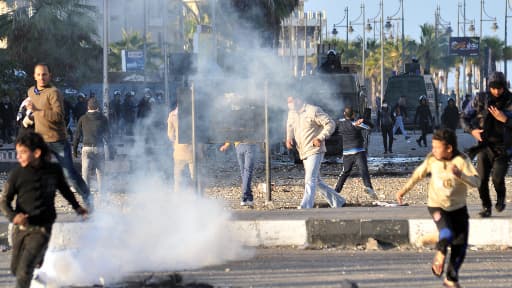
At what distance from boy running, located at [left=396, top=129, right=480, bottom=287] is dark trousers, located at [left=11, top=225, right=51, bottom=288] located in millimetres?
2794

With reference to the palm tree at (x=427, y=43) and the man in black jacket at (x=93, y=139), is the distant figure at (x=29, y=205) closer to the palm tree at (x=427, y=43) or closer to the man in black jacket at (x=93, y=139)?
the man in black jacket at (x=93, y=139)

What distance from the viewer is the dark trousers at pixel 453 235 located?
7316 millimetres

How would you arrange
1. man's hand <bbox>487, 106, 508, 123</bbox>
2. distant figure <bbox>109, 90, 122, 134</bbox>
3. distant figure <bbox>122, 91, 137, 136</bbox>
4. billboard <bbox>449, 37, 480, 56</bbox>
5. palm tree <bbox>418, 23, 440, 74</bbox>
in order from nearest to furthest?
1. man's hand <bbox>487, 106, 508, 123</bbox>
2. distant figure <bbox>122, 91, 137, 136</bbox>
3. distant figure <bbox>109, 90, 122, 134</bbox>
4. billboard <bbox>449, 37, 480, 56</bbox>
5. palm tree <bbox>418, 23, 440, 74</bbox>

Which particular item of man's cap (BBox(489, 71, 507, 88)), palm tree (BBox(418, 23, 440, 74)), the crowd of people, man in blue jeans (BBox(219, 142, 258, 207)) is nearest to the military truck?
the crowd of people

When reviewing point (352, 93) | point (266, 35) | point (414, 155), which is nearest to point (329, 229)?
point (352, 93)

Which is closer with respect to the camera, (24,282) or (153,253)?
(24,282)

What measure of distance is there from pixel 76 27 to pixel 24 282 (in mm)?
33575

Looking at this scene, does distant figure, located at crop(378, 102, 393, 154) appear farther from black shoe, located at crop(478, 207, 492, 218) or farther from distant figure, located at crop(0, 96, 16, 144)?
black shoe, located at crop(478, 207, 492, 218)

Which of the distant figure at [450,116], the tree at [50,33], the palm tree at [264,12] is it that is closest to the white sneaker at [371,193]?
the distant figure at [450,116]

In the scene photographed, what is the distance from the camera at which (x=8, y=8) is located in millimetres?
41938

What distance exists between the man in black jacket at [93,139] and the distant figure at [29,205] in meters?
6.48

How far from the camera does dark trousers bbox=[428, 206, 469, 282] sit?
732 cm

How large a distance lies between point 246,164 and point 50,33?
94.3ft

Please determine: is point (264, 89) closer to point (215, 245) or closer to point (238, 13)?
point (215, 245)
